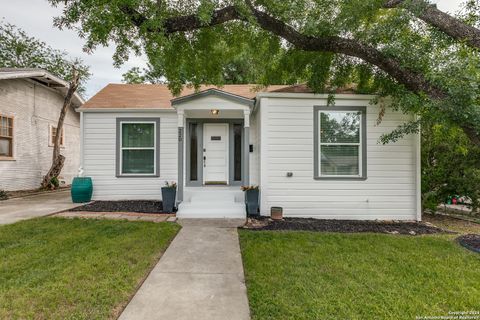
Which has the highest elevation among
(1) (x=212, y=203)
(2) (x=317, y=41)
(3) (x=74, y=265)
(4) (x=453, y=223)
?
(2) (x=317, y=41)

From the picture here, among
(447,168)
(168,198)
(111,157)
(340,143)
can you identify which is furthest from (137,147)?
(447,168)

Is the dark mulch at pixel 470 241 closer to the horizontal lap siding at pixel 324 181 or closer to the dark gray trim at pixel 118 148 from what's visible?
the horizontal lap siding at pixel 324 181

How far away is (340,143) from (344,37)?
2.40 metres

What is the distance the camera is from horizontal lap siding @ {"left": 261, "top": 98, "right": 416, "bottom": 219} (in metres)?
6.00

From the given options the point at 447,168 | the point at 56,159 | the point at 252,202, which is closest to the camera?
the point at 252,202

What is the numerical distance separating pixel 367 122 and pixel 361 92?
0.76 m

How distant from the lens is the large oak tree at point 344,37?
13.0 feet

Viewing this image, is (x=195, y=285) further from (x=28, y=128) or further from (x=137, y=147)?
(x=28, y=128)

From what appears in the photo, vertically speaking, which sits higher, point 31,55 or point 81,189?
point 31,55

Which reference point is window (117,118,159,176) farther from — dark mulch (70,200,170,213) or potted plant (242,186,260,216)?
potted plant (242,186,260,216)

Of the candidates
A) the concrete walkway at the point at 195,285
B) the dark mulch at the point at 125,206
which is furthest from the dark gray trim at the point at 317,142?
the dark mulch at the point at 125,206

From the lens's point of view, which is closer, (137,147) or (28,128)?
(137,147)

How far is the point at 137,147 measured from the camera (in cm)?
745

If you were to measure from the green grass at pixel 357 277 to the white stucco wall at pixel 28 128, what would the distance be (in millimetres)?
10242
